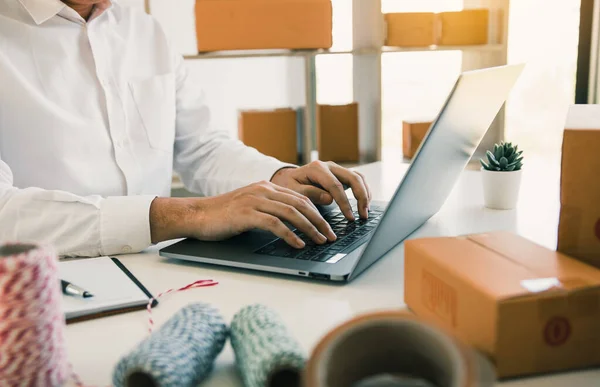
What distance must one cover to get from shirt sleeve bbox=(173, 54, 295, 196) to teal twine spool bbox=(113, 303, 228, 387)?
38.1 inches

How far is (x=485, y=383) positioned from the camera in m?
0.40

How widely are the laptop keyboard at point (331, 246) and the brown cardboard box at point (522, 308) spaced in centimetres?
27

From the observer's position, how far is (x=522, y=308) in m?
0.51

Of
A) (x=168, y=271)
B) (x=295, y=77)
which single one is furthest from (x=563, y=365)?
(x=295, y=77)

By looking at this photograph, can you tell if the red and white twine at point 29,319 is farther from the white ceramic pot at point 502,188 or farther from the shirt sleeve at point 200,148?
the shirt sleeve at point 200,148

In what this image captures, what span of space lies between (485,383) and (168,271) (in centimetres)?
57

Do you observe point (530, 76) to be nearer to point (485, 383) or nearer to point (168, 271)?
point (168, 271)

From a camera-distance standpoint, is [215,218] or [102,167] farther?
[102,167]

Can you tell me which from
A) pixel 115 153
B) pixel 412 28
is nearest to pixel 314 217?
→ pixel 115 153

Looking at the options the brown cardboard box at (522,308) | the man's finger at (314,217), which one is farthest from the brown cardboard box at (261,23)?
the brown cardboard box at (522,308)

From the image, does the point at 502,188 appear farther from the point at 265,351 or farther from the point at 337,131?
the point at 337,131

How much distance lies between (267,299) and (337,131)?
72.1 inches

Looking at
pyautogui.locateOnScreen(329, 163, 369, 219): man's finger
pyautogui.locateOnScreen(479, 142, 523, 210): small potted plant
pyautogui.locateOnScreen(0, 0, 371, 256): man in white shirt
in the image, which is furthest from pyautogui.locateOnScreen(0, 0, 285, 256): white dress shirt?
pyautogui.locateOnScreen(479, 142, 523, 210): small potted plant

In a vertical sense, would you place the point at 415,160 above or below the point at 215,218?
above
